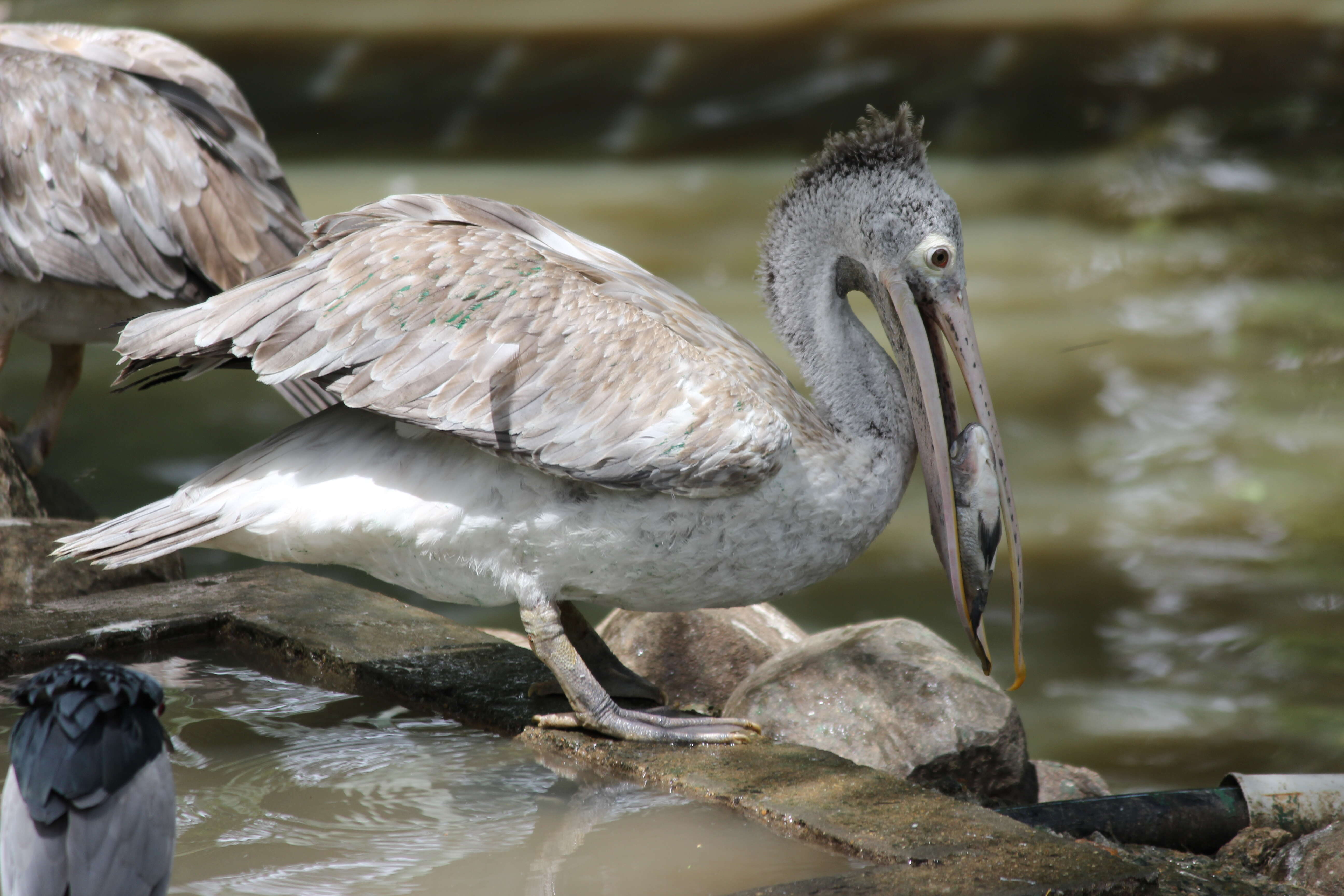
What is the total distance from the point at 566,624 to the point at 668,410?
3.21ft

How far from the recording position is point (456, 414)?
11.5 feet

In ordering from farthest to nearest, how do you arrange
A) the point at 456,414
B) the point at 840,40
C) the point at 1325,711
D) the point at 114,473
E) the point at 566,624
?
the point at 840,40
the point at 114,473
the point at 1325,711
the point at 566,624
the point at 456,414

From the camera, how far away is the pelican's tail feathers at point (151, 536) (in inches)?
145

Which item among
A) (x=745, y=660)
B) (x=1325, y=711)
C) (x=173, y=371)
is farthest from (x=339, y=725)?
(x=1325, y=711)

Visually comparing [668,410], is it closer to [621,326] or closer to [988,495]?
[621,326]

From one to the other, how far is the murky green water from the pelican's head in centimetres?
425

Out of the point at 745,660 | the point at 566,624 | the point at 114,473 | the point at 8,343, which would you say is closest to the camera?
the point at 566,624

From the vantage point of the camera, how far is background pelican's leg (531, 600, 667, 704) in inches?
162

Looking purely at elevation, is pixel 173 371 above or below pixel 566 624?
above

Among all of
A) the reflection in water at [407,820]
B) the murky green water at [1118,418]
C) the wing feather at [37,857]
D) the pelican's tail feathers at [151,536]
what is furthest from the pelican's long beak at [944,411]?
the murky green water at [1118,418]

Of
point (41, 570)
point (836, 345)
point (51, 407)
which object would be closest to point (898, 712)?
point (836, 345)

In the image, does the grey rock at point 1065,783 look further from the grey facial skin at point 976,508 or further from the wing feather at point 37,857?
the wing feather at point 37,857

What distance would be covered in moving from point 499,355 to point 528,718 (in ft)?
3.22

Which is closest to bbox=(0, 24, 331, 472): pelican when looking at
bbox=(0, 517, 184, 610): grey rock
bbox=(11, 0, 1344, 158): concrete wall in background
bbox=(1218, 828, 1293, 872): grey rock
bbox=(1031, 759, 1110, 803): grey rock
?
bbox=(0, 517, 184, 610): grey rock
